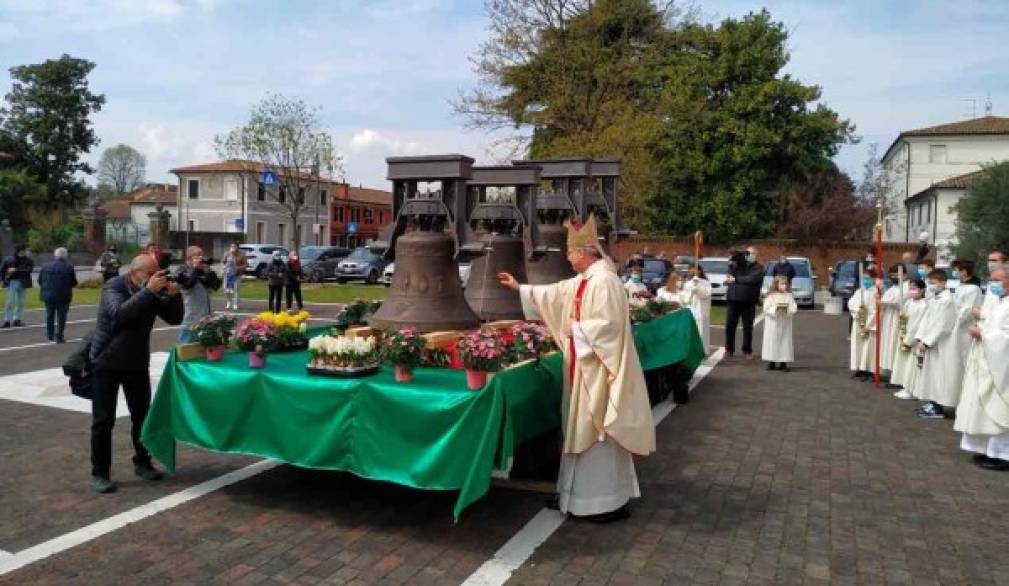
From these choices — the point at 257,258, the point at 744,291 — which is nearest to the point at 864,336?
the point at 744,291

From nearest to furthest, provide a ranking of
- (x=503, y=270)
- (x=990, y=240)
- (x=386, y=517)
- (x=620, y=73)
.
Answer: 1. (x=386, y=517)
2. (x=503, y=270)
3. (x=990, y=240)
4. (x=620, y=73)

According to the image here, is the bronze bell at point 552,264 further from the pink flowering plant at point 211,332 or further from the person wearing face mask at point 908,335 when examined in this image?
the person wearing face mask at point 908,335

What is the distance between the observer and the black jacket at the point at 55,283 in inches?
583

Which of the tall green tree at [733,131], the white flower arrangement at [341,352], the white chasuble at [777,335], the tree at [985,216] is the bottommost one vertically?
the white chasuble at [777,335]

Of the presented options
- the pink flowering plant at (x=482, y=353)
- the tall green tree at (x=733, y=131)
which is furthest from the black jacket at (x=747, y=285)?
the tall green tree at (x=733, y=131)

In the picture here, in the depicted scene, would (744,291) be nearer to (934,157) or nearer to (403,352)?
(403,352)

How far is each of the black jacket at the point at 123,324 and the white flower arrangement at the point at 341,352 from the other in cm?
142

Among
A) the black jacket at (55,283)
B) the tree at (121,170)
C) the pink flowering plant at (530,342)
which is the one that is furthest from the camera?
the tree at (121,170)

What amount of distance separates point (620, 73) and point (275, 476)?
28.5 m

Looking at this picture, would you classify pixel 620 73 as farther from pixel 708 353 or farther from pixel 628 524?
pixel 628 524

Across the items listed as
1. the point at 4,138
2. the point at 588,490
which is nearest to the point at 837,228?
the point at 588,490

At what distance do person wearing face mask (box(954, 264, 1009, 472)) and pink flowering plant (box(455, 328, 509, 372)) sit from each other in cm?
501

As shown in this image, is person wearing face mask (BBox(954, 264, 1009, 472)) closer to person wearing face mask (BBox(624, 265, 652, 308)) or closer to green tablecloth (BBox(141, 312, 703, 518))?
person wearing face mask (BBox(624, 265, 652, 308))

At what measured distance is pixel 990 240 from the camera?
25656 mm
